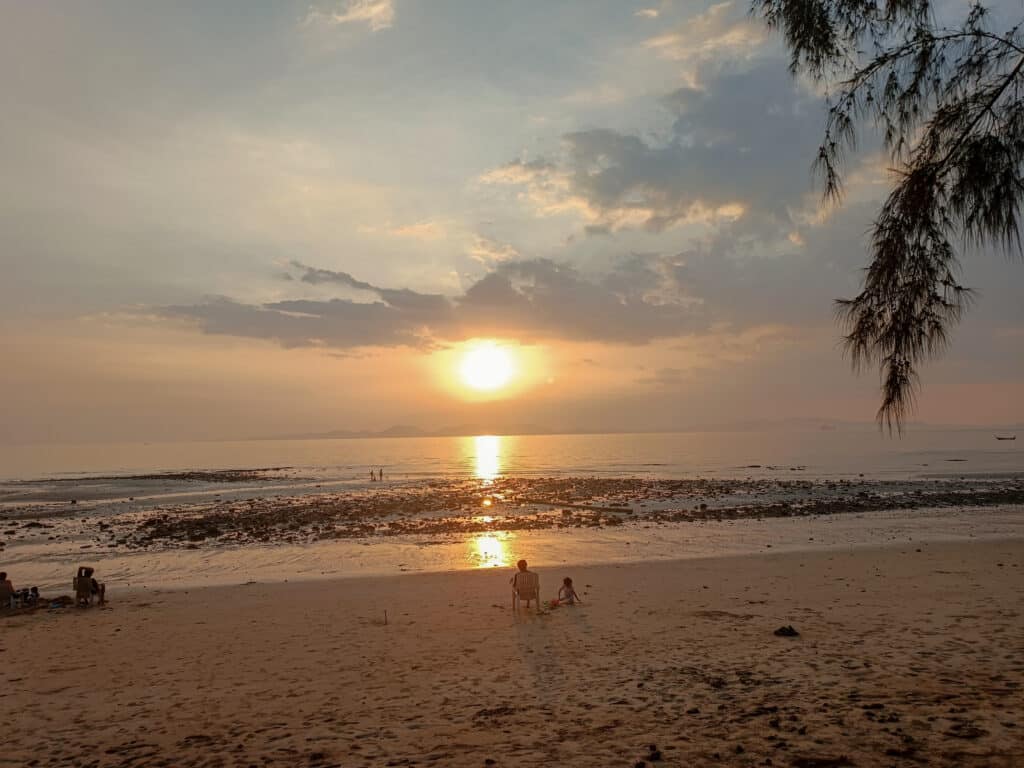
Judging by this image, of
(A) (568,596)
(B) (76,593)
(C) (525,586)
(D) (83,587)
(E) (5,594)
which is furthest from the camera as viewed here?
(D) (83,587)

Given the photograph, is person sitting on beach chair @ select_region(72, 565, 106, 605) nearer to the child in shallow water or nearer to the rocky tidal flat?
Result: the child in shallow water

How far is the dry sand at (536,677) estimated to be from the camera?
7867 mm

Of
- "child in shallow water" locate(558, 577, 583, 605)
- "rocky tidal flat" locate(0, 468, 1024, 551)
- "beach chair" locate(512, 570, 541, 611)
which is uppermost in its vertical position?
"beach chair" locate(512, 570, 541, 611)

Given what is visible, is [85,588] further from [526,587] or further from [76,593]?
[526,587]

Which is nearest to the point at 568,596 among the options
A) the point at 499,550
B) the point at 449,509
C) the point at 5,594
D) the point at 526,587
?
the point at 526,587

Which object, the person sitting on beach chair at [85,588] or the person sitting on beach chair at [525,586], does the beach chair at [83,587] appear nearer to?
the person sitting on beach chair at [85,588]

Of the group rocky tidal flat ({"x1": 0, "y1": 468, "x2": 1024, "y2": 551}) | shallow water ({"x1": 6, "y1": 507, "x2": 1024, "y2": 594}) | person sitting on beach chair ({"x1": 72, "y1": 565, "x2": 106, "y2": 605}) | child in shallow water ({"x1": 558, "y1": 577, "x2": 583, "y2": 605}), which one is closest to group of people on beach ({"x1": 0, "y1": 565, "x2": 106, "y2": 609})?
person sitting on beach chair ({"x1": 72, "y1": 565, "x2": 106, "y2": 605})

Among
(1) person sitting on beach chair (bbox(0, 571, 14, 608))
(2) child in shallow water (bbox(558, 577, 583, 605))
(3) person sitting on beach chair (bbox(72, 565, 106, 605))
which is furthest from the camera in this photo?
(3) person sitting on beach chair (bbox(72, 565, 106, 605))

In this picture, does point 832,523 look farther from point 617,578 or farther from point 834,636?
point 834,636

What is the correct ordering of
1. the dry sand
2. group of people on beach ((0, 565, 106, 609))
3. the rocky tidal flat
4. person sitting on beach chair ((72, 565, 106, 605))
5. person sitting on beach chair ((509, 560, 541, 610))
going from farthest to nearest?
the rocky tidal flat
person sitting on beach chair ((72, 565, 106, 605))
group of people on beach ((0, 565, 106, 609))
person sitting on beach chair ((509, 560, 541, 610))
the dry sand

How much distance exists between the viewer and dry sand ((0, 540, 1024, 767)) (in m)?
7.87

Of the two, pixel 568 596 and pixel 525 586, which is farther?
pixel 568 596

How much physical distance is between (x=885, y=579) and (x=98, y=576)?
26.5m

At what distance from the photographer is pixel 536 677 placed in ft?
36.0
